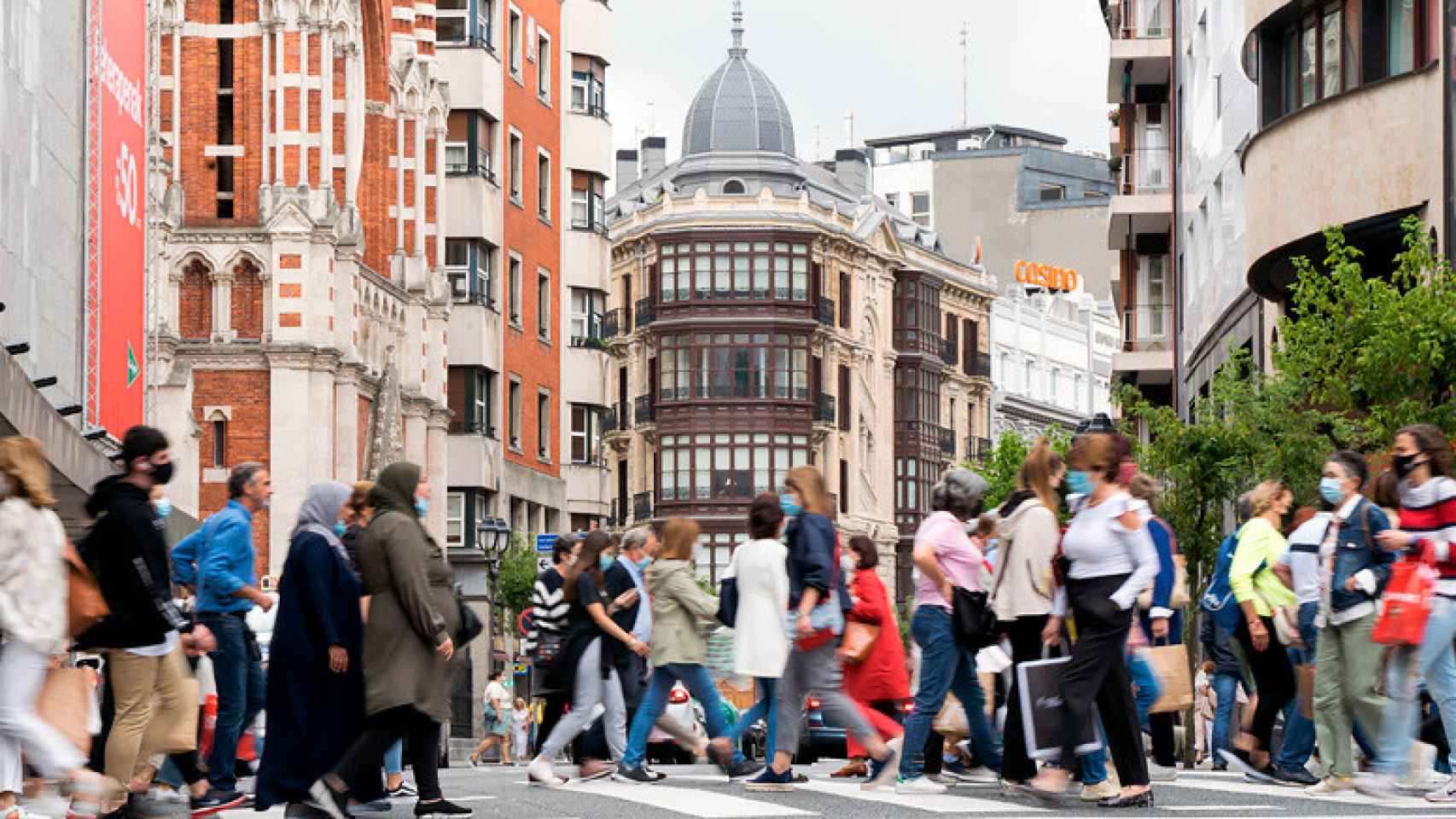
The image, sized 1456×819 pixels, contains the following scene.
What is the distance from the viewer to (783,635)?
53.9 feet

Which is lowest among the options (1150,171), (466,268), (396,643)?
→ (396,643)

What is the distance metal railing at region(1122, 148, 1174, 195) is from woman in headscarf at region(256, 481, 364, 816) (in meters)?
41.7

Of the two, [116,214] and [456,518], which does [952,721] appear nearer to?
[116,214]

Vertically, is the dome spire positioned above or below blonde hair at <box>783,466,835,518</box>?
above

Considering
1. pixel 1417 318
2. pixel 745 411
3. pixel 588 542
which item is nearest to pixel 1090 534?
pixel 588 542

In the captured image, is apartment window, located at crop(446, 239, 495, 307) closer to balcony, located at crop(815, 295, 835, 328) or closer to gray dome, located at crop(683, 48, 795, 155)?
balcony, located at crop(815, 295, 835, 328)

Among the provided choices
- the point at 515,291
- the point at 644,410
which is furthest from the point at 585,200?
the point at 644,410

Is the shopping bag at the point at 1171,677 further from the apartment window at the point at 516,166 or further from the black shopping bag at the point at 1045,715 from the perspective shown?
the apartment window at the point at 516,166

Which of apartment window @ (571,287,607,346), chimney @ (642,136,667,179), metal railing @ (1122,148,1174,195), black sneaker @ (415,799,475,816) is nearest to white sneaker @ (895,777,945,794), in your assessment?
black sneaker @ (415,799,475,816)

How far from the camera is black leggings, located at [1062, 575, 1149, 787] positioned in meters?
14.0

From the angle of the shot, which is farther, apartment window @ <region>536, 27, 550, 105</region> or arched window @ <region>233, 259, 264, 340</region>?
apartment window @ <region>536, 27, 550, 105</region>

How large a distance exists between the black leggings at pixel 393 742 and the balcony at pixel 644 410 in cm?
8567

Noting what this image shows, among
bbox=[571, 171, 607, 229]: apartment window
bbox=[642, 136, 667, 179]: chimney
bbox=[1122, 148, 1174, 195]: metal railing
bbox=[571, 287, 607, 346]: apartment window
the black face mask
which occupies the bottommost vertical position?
the black face mask

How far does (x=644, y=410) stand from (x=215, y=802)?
8514 centimetres
